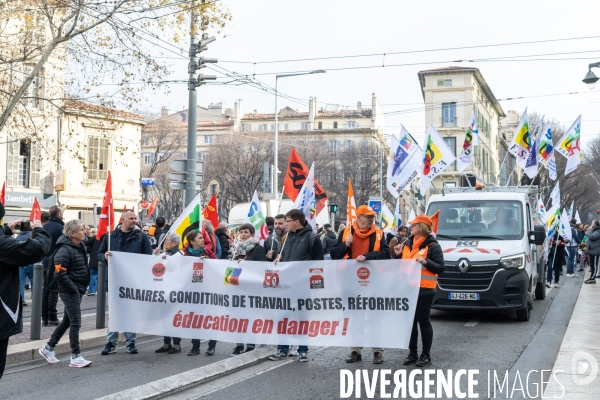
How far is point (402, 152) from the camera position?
1831 cm

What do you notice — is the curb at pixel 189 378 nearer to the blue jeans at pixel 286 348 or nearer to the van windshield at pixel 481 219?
the blue jeans at pixel 286 348

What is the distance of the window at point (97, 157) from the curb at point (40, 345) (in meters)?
28.4

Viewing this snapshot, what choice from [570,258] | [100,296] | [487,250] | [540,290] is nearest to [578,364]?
[487,250]

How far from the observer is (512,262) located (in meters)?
12.1

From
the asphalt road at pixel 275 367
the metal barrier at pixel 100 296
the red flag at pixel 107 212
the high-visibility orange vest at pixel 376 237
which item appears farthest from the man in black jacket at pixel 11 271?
the metal barrier at pixel 100 296

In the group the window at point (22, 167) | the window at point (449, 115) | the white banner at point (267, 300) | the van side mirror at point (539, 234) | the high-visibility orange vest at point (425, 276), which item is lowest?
the white banner at point (267, 300)

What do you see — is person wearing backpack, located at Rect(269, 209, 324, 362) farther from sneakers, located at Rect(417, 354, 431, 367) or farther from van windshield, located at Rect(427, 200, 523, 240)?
van windshield, located at Rect(427, 200, 523, 240)

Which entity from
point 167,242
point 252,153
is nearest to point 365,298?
point 167,242

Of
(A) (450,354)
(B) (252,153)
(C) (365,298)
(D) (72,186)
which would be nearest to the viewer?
(C) (365,298)

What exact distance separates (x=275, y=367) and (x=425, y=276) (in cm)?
205

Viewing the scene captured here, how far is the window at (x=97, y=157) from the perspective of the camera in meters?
37.8

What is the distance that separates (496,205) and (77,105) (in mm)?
10656

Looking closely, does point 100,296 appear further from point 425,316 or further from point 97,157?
point 97,157

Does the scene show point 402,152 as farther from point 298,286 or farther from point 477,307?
point 298,286
